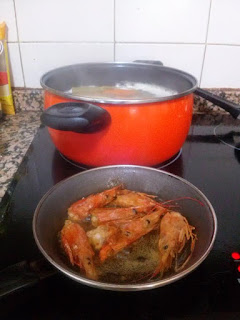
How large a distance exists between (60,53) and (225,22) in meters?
0.50

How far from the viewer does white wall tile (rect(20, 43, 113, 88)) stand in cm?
92

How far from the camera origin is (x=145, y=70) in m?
0.85

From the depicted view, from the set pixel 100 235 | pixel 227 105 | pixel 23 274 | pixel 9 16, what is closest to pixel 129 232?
pixel 100 235

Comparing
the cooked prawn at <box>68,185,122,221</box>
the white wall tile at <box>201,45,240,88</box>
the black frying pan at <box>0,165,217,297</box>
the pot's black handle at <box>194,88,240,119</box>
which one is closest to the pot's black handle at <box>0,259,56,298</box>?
the black frying pan at <box>0,165,217,297</box>

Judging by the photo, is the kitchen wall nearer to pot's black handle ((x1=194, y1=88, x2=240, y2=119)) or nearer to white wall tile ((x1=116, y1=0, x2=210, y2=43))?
white wall tile ((x1=116, y1=0, x2=210, y2=43))

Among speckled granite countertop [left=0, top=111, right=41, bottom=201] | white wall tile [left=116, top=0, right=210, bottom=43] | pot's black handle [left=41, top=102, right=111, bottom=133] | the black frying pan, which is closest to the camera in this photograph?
the black frying pan

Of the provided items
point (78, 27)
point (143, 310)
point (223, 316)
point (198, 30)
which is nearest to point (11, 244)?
point (143, 310)

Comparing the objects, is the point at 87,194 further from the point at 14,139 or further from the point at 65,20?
the point at 65,20

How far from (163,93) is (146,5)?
260 mm

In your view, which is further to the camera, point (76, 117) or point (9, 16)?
point (9, 16)

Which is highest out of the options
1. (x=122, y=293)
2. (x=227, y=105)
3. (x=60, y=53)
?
(x=60, y=53)

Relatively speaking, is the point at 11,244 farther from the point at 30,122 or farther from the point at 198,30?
the point at 198,30

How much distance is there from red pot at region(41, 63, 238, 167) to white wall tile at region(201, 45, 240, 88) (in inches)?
9.0

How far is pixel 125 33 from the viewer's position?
0.90 metres
